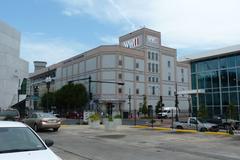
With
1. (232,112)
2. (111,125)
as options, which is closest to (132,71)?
(232,112)

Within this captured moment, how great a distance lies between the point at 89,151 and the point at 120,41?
85.4 meters

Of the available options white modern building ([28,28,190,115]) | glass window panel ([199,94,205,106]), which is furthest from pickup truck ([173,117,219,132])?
white modern building ([28,28,190,115])

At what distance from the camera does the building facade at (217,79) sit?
42.4 meters

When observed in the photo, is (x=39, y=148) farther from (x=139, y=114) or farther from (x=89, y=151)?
(x=139, y=114)

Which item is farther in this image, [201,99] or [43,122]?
[201,99]

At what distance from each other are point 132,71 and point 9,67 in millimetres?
30364

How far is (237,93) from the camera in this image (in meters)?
42.0

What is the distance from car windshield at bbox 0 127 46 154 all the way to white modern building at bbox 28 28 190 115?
67.9 metres

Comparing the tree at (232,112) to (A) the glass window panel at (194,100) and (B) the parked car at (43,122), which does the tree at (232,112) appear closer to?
(A) the glass window panel at (194,100)

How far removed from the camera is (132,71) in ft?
279

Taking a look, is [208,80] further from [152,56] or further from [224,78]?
[152,56]

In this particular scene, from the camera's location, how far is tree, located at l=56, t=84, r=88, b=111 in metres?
80.5

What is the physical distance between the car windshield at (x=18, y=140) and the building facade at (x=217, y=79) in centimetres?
3601

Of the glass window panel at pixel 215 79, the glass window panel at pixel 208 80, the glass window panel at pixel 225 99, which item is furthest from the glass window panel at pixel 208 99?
the glass window panel at pixel 225 99
